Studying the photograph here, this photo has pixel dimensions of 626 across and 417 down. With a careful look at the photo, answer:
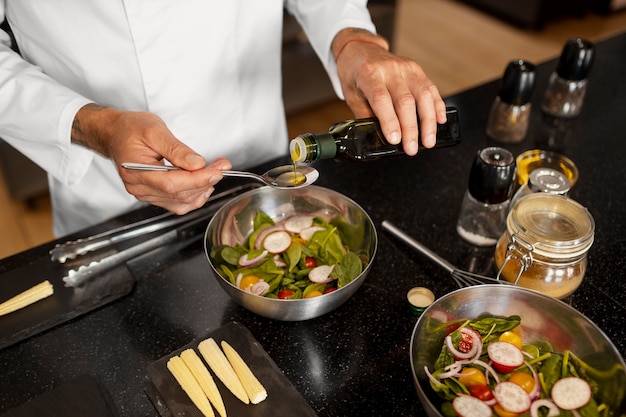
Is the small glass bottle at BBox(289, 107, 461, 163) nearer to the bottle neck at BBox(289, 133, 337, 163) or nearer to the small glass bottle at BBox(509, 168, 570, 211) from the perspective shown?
the bottle neck at BBox(289, 133, 337, 163)

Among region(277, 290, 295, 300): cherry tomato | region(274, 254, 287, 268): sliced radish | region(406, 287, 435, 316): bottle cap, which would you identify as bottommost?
region(406, 287, 435, 316): bottle cap

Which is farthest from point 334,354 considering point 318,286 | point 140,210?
point 140,210

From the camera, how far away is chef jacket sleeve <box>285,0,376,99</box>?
119cm

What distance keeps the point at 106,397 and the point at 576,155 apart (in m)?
1.07

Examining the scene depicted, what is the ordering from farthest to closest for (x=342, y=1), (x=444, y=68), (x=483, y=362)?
1. (x=444, y=68)
2. (x=342, y=1)
3. (x=483, y=362)

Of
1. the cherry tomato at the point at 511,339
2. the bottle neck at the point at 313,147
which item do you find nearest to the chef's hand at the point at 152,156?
the bottle neck at the point at 313,147

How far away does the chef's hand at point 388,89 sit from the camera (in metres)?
0.92

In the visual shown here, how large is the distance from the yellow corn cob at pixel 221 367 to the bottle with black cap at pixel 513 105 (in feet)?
2.68

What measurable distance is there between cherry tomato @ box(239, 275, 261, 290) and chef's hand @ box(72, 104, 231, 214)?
0.13 metres

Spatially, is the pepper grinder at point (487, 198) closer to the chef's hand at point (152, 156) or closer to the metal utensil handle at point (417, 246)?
the metal utensil handle at point (417, 246)

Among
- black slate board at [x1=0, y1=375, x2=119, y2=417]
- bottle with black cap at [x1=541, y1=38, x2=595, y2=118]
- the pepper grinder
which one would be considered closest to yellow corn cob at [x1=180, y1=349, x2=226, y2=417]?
black slate board at [x1=0, y1=375, x2=119, y2=417]

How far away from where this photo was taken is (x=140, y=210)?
3.65 feet

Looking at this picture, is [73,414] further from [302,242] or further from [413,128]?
[413,128]

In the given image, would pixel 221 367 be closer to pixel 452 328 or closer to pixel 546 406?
pixel 452 328
